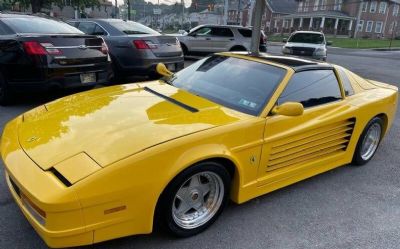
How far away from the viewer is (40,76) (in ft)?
17.4

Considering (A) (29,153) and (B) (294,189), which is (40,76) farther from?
(B) (294,189)

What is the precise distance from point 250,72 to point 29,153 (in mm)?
2127

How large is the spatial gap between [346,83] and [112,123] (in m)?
2.70

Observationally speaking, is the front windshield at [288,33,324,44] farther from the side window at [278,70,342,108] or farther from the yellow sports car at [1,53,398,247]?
the side window at [278,70,342,108]

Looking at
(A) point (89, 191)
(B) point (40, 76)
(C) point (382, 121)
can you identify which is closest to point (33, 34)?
(B) point (40, 76)

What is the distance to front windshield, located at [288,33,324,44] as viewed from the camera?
51.2 feet

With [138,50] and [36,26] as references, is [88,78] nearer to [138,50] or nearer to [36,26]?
[36,26]

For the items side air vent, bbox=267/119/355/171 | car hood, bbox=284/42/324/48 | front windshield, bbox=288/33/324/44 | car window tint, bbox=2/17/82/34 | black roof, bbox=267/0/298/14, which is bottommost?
side air vent, bbox=267/119/355/171

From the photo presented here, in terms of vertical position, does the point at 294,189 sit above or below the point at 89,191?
below

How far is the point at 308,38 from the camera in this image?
51.7 ft

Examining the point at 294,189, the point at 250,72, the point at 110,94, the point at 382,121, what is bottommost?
the point at 294,189

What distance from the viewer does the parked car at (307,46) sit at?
48.3ft

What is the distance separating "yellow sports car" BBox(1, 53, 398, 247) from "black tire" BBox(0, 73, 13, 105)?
264 centimetres

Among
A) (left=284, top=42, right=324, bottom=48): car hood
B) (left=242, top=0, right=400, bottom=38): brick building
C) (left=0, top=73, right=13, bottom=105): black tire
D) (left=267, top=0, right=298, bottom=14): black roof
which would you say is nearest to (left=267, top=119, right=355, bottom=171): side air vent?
(left=0, top=73, right=13, bottom=105): black tire
